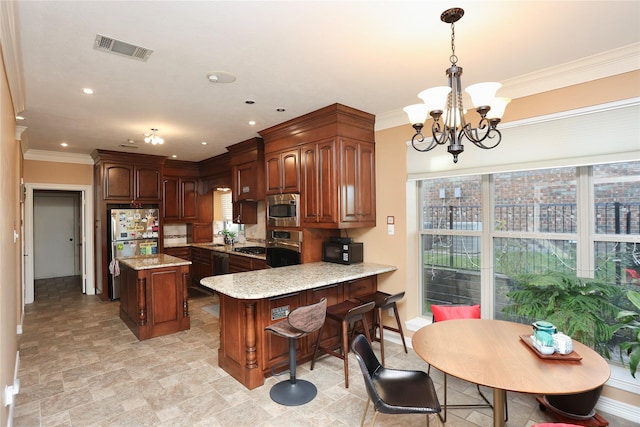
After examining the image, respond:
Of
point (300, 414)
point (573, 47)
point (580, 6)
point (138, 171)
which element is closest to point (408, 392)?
point (300, 414)

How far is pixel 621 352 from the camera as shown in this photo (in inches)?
104

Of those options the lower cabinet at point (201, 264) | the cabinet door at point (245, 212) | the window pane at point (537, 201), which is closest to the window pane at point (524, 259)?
the window pane at point (537, 201)

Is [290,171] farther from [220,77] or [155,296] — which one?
[155,296]

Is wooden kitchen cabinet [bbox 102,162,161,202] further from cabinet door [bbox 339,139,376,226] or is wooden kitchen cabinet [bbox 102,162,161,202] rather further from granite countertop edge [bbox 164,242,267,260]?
cabinet door [bbox 339,139,376,226]

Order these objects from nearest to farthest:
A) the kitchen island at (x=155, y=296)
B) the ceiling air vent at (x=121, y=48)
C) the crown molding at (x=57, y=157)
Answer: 1. the ceiling air vent at (x=121, y=48)
2. the kitchen island at (x=155, y=296)
3. the crown molding at (x=57, y=157)

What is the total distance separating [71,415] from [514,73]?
4.47 meters

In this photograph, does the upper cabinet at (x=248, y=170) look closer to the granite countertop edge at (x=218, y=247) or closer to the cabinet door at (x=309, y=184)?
the granite countertop edge at (x=218, y=247)

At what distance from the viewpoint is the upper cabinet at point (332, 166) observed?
368 cm

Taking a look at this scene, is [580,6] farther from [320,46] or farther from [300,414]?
[300,414]

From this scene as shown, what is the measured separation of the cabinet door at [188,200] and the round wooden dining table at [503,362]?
5.94 meters

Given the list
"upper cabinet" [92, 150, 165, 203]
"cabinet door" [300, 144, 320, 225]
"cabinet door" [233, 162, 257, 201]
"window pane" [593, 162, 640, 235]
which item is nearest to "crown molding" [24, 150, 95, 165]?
"upper cabinet" [92, 150, 165, 203]

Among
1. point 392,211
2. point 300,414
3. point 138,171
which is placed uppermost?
point 138,171

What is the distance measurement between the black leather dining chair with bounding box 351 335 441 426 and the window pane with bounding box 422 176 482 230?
190 centimetres

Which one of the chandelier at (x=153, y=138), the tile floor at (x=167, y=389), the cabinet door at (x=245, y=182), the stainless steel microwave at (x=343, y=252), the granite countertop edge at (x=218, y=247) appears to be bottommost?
the tile floor at (x=167, y=389)
